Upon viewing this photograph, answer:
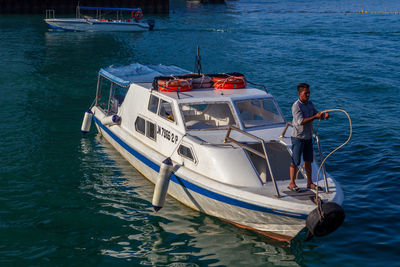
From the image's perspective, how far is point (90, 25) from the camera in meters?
56.2

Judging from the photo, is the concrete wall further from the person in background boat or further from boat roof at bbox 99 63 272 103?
the person in background boat

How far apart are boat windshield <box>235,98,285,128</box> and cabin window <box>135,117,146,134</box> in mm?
3188

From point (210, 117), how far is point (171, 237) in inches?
187

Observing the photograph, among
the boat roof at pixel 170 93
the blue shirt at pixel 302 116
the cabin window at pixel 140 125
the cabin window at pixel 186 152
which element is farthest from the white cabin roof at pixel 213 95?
the blue shirt at pixel 302 116

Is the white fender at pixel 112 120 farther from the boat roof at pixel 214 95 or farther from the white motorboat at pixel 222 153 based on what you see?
the boat roof at pixel 214 95

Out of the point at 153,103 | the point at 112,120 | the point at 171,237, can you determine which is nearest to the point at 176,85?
the point at 153,103

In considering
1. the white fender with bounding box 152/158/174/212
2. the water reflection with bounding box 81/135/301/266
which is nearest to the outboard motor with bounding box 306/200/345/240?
the water reflection with bounding box 81/135/301/266

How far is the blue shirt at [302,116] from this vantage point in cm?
1112

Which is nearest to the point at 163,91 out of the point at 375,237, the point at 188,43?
the point at 375,237

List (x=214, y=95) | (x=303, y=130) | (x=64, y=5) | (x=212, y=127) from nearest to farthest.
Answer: (x=303, y=130) → (x=212, y=127) → (x=214, y=95) → (x=64, y=5)

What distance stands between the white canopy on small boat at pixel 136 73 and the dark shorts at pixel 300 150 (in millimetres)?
7783

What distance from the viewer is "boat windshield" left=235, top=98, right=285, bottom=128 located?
47.2ft

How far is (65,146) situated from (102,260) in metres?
8.75

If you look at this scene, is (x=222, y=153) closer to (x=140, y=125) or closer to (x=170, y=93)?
(x=170, y=93)
